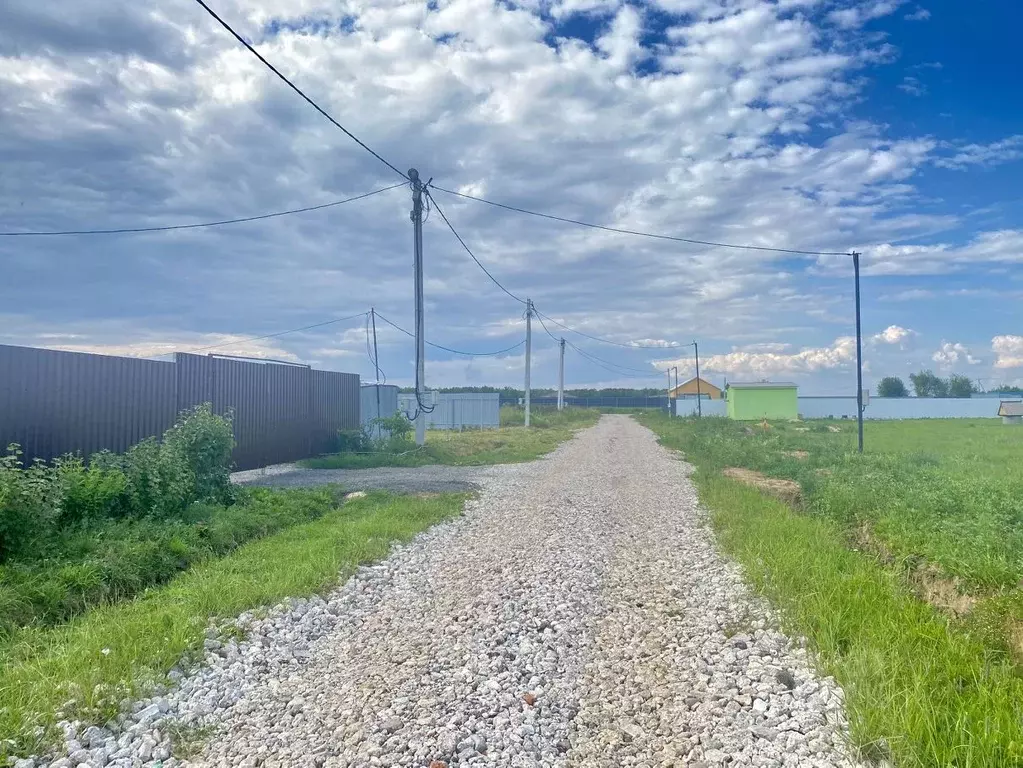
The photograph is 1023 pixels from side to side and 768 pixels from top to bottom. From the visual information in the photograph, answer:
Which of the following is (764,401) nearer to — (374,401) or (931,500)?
(374,401)

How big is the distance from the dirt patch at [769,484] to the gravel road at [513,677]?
6.27m

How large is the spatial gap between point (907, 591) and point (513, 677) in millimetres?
4323

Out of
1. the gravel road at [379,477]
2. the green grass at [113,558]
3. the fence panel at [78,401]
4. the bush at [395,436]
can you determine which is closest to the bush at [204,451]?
the green grass at [113,558]

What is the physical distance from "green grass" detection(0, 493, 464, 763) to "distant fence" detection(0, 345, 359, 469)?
4661 millimetres

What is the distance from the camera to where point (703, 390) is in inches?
3942

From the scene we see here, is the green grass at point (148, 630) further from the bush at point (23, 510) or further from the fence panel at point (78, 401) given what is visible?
the fence panel at point (78, 401)

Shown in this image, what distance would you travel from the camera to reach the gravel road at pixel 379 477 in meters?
15.4

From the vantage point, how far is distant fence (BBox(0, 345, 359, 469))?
449 inches

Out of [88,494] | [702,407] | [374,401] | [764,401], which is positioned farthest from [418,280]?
[702,407]

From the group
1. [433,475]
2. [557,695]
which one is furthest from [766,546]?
[433,475]

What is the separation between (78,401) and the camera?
40.7ft

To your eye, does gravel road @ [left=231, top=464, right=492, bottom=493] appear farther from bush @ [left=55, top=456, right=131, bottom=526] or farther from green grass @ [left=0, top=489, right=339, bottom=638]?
bush @ [left=55, top=456, right=131, bottom=526]

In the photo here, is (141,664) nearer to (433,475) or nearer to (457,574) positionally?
(457,574)

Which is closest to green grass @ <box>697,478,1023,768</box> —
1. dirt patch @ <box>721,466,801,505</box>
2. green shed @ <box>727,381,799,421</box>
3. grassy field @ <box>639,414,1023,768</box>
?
grassy field @ <box>639,414,1023,768</box>
